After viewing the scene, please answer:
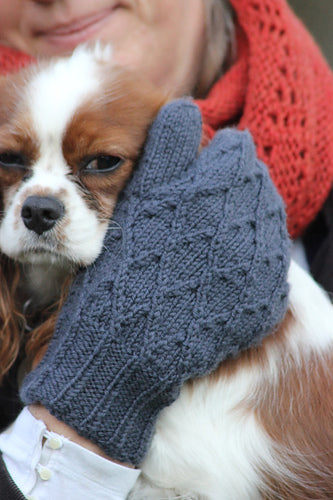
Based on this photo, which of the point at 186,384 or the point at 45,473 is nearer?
the point at 45,473

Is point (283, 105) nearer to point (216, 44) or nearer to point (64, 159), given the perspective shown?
point (216, 44)

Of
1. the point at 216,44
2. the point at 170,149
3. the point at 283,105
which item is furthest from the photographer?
the point at 216,44

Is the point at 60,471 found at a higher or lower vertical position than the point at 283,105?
lower

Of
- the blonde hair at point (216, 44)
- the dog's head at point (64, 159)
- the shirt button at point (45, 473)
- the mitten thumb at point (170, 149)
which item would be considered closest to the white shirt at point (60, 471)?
the shirt button at point (45, 473)

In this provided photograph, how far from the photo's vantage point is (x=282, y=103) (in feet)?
5.10

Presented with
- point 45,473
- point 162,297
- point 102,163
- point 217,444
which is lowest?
point 45,473

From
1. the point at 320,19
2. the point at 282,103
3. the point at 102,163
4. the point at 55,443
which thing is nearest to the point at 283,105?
the point at 282,103

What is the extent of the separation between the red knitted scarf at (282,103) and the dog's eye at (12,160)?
0.37 meters

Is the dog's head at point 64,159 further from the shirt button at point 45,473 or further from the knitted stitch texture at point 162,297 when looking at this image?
the shirt button at point 45,473

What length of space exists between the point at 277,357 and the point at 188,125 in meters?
A: 0.56

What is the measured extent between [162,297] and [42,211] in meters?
0.31

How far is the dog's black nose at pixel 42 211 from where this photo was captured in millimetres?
1128

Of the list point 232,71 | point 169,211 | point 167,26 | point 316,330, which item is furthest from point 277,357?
point 167,26

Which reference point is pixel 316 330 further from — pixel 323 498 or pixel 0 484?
pixel 0 484
